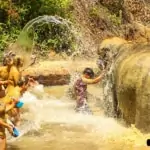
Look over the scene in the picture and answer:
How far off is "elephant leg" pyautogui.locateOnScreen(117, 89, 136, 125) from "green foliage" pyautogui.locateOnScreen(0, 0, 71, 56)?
9.23 m

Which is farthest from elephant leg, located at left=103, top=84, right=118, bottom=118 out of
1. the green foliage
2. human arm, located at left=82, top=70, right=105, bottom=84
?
the green foliage

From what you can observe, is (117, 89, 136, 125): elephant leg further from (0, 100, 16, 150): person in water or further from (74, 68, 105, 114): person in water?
(0, 100, 16, 150): person in water

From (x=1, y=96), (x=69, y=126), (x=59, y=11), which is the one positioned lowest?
(x=69, y=126)

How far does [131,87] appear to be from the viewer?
8.19 metres

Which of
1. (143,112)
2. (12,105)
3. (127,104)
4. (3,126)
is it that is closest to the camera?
(3,126)

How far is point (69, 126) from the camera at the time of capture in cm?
913

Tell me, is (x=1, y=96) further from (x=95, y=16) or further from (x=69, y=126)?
(x=95, y=16)

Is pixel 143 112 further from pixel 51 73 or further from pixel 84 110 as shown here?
pixel 51 73

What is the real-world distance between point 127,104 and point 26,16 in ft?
35.4

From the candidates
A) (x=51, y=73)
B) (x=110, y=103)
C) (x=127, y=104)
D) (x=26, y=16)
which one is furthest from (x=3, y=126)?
(x=26, y=16)

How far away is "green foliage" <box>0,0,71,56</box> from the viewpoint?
17.7 meters

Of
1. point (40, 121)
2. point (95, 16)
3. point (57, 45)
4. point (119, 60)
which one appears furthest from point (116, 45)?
point (95, 16)

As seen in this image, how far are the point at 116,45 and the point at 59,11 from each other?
27.4 ft

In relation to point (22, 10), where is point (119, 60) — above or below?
below
